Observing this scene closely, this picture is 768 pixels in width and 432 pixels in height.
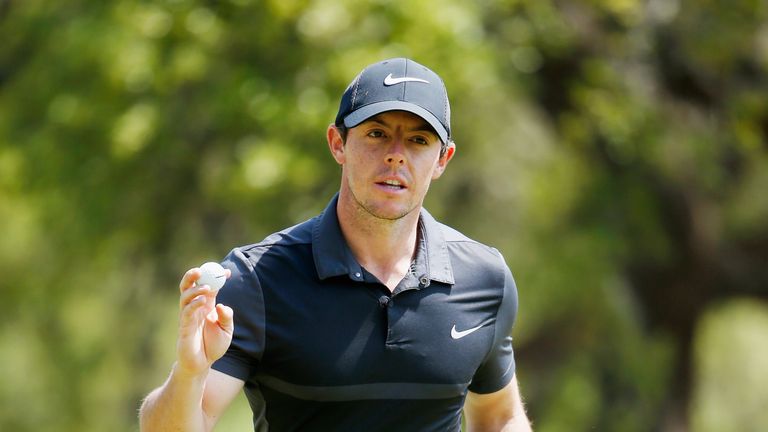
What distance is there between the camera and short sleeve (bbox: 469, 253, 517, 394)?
377 cm

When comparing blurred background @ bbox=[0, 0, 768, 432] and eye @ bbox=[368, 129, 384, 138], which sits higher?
eye @ bbox=[368, 129, 384, 138]

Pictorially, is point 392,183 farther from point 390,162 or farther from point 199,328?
point 199,328

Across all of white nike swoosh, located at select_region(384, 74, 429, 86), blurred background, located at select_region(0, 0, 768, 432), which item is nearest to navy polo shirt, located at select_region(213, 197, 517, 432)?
white nike swoosh, located at select_region(384, 74, 429, 86)

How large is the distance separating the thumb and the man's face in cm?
54

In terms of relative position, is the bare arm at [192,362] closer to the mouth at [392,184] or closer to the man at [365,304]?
the man at [365,304]

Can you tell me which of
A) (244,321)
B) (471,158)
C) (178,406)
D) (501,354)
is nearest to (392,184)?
(244,321)

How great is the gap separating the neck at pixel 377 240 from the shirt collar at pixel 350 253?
31 millimetres

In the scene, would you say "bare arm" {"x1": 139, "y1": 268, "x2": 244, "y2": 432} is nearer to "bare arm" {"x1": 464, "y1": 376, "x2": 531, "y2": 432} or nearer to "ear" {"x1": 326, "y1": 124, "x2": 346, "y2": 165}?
"ear" {"x1": 326, "y1": 124, "x2": 346, "y2": 165}

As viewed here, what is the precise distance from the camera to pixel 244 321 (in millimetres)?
3395

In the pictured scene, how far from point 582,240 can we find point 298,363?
1048 cm

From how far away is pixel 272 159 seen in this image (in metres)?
10.6

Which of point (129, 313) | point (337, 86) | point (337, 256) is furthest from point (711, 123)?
point (337, 256)

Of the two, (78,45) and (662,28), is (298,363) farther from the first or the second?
(662,28)

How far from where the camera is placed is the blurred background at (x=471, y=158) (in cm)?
1096
